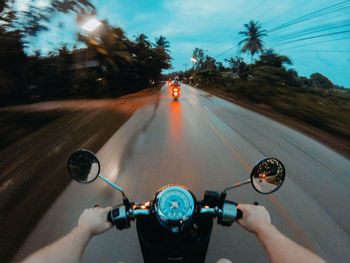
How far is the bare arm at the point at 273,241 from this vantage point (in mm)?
1099

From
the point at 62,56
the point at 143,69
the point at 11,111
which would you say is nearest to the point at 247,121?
the point at 11,111

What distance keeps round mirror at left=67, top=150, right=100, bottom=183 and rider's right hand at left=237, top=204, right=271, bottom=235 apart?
1.21 meters

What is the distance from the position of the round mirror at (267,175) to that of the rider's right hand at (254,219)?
189mm

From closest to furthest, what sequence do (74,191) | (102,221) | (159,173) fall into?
(102,221) < (74,191) < (159,173)

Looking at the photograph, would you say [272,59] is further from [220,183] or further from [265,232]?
[265,232]

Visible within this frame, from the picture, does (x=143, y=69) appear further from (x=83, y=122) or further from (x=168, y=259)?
(x=168, y=259)

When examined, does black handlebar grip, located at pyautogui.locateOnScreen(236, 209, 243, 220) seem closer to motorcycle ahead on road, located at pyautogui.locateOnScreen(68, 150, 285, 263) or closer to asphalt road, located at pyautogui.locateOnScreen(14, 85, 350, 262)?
motorcycle ahead on road, located at pyautogui.locateOnScreen(68, 150, 285, 263)

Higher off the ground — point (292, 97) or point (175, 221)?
point (175, 221)

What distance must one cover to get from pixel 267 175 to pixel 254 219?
0.37 meters

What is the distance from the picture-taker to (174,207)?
1.06 m

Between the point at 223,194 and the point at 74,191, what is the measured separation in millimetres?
2740

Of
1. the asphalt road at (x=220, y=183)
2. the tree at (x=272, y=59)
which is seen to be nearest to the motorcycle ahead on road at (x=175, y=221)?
the asphalt road at (x=220, y=183)

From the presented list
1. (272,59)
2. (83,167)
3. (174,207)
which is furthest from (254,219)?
(272,59)

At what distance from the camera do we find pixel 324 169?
159 inches
